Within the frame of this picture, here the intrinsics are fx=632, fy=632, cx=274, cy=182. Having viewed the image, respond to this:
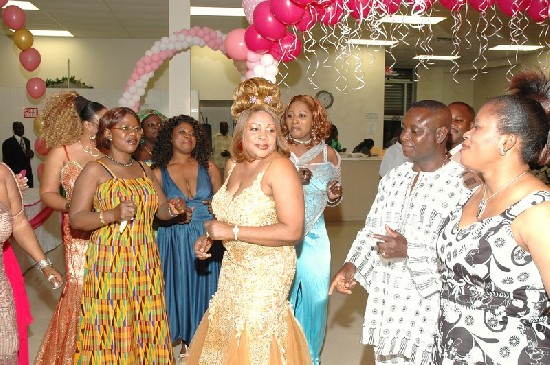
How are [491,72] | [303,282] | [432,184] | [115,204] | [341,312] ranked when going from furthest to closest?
[491,72] < [341,312] < [303,282] < [115,204] < [432,184]

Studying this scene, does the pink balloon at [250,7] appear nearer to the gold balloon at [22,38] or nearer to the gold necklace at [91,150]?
the gold necklace at [91,150]

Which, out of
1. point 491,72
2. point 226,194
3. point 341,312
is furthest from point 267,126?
point 491,72

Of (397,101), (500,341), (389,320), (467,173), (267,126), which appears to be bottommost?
(389,320)

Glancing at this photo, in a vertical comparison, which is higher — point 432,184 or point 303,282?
point 432,184

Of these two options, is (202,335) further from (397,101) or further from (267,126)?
(397,101)

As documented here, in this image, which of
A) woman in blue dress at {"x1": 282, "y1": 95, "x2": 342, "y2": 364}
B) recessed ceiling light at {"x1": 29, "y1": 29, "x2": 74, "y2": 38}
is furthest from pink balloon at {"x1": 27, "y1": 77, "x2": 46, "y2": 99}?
woman in blue dress at {"x1": 282, "y1": 95, "x2": 342, "y2": 364}

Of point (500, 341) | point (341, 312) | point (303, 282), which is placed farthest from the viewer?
point (341, 312)

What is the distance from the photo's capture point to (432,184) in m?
2.83

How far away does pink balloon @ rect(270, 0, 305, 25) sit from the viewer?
493 cm

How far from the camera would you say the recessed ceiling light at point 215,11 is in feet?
33.6

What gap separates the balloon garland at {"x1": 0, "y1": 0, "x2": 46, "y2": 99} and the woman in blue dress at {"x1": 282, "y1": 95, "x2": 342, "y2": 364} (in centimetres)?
562

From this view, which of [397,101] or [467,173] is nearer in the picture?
[467,173]

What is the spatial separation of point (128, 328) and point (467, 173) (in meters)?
1.96

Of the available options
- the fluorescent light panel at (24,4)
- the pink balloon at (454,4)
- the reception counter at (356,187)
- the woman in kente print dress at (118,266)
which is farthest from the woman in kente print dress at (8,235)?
the reception counter at (356,187)
